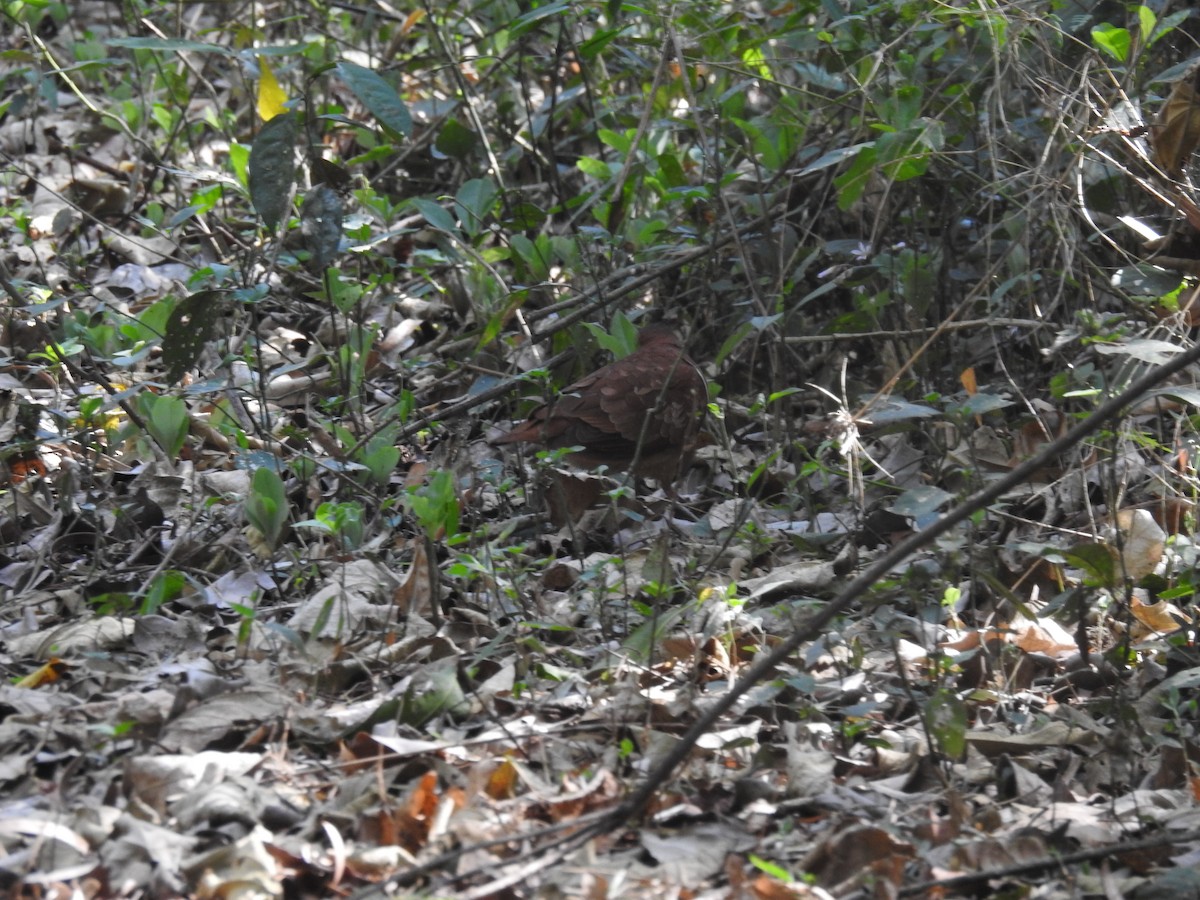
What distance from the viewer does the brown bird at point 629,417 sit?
196 inches

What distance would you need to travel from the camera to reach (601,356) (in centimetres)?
587

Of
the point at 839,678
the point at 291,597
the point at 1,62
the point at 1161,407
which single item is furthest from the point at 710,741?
the point at 1,62

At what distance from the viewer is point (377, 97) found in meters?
4.41

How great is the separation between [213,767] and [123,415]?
2.46 meters

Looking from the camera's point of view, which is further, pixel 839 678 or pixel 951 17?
pixel 951 17

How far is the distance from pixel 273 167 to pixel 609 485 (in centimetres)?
174

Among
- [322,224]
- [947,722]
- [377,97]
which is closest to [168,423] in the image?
[322,224]

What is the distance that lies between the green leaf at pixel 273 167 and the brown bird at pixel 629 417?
1183mm

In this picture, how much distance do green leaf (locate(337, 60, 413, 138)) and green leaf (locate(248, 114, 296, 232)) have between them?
25 centimetres

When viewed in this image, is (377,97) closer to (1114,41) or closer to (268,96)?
(268,96)

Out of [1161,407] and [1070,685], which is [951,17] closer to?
[1161,407]

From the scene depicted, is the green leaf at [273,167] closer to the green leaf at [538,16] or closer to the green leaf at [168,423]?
the green leaf at [168,423]

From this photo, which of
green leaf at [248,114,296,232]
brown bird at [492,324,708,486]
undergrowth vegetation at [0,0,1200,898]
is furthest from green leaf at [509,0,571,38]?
brown bird at [492,324,708,486]

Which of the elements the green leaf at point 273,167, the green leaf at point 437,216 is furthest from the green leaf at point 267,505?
the green leaf at point 437,216
